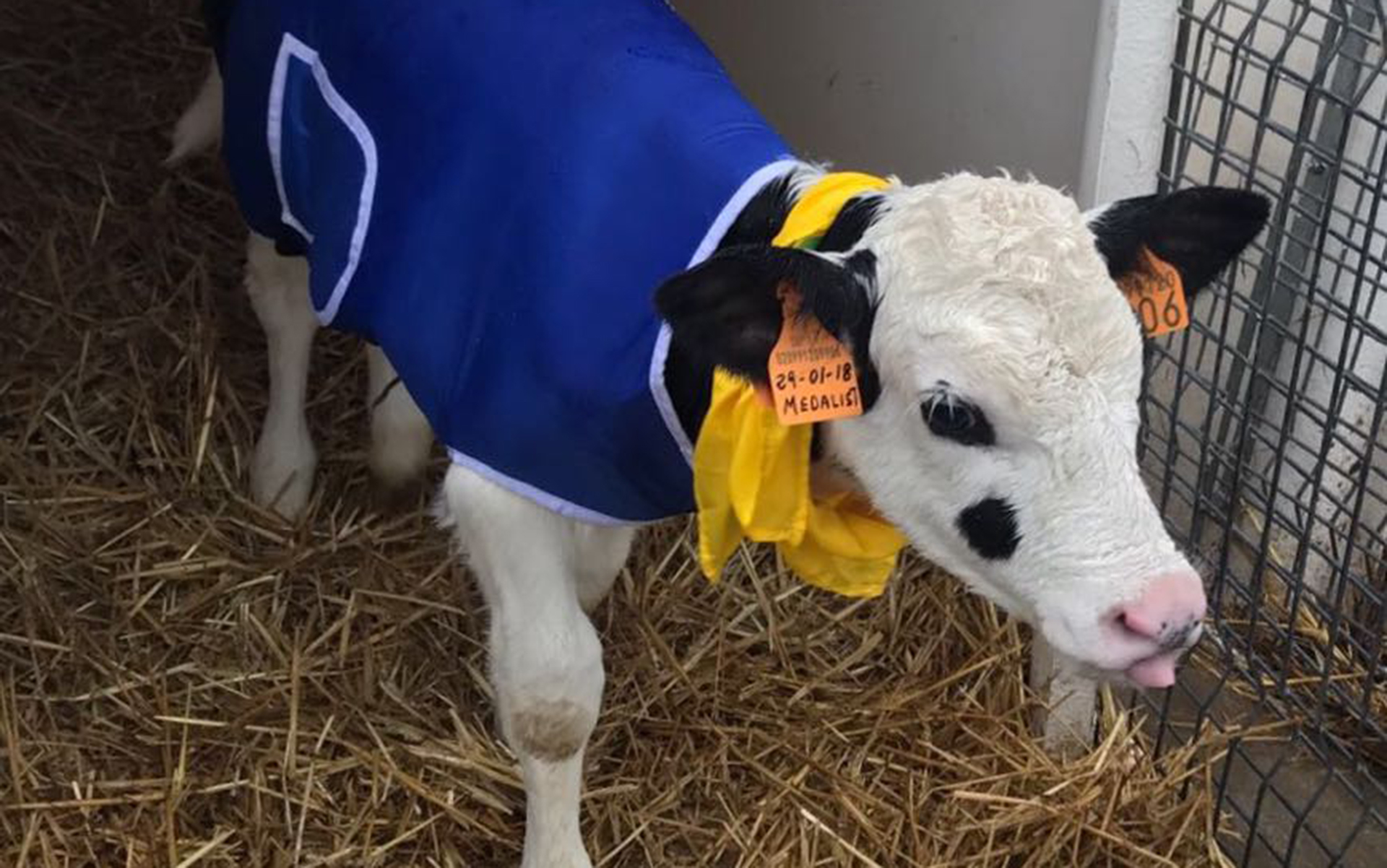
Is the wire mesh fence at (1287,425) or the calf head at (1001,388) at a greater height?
the calf head at (1001,388)

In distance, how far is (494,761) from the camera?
2936mm

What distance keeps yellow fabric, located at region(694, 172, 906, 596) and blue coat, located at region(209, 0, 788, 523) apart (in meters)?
0.10

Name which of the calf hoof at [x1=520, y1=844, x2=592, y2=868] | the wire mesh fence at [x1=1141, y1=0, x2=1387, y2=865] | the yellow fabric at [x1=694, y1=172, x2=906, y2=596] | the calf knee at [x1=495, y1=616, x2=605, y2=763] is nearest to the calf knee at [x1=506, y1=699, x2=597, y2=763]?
the calf knee at [x1=495, y1=616, x2=605, y2=763]

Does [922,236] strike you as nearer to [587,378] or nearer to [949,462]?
[949,462]

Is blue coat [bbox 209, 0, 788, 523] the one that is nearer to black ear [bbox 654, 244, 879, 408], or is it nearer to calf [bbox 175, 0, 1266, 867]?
calf [bbox 175, 0, 1266, 867]

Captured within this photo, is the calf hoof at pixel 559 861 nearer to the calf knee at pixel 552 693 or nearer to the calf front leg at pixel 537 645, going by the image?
the calf front leg at pixel 537 645

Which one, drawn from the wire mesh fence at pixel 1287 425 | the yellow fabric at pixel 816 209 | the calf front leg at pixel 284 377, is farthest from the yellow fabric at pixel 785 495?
the calf front leg at pixel 284 377

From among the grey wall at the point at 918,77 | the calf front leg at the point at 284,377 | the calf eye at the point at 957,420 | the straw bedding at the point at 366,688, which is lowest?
the straw bedding at the point at 366,688

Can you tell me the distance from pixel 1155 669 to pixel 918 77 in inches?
61.7

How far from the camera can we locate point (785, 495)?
2174 millimetres

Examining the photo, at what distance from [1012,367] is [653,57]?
846 mm

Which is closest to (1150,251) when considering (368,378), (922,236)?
(922,236)

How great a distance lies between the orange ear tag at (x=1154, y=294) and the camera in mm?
2152

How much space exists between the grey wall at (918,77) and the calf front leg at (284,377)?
1.05m
